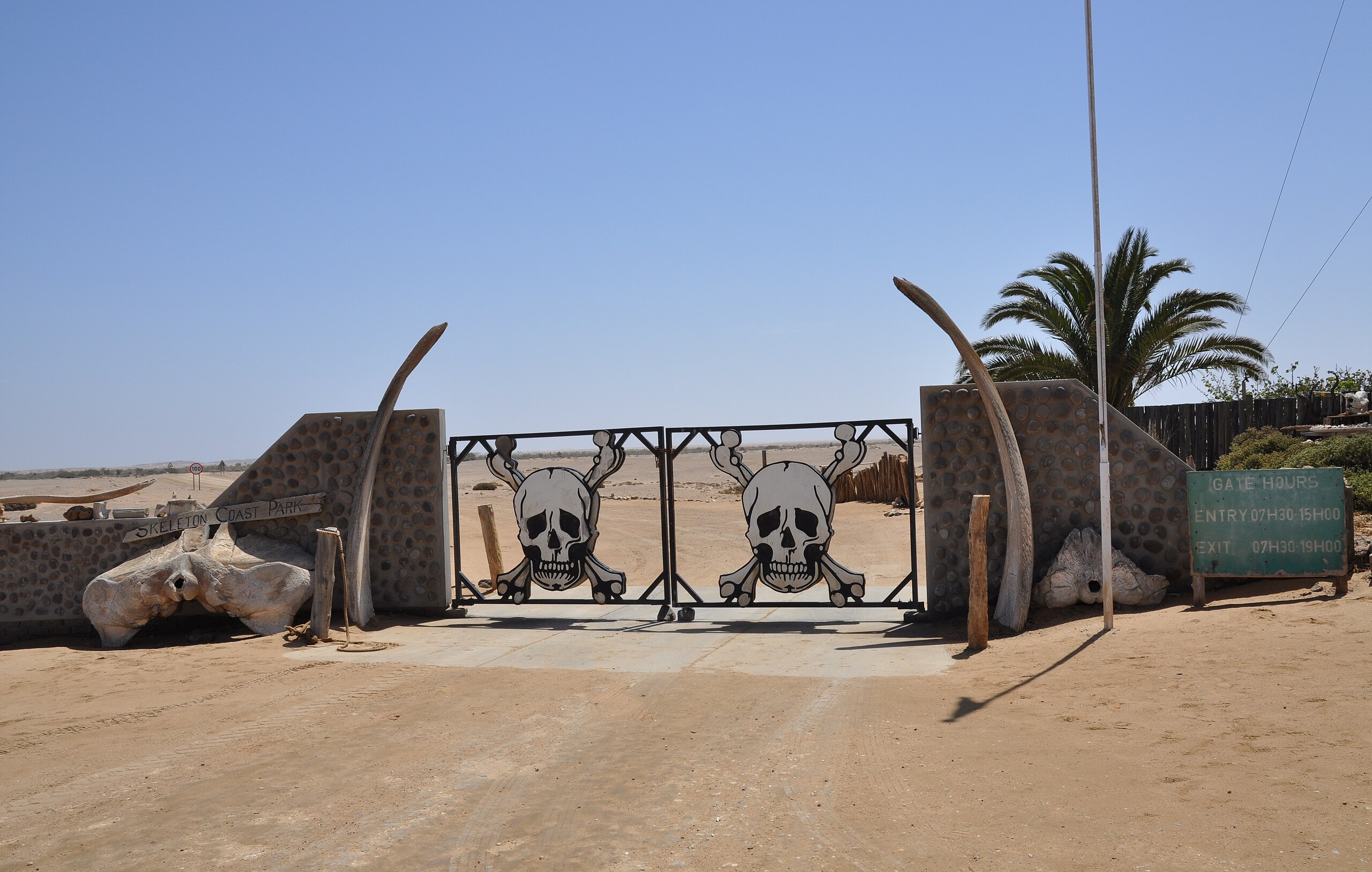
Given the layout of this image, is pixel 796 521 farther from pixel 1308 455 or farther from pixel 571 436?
pixel 1308 455

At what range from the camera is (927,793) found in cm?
553

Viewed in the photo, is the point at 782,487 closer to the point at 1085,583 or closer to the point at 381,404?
the point at 1085,583

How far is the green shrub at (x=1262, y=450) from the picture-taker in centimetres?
1499

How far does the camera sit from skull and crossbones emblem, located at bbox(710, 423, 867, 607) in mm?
11617

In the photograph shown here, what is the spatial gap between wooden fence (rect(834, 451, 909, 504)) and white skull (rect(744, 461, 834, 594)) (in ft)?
55.7

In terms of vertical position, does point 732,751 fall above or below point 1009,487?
below

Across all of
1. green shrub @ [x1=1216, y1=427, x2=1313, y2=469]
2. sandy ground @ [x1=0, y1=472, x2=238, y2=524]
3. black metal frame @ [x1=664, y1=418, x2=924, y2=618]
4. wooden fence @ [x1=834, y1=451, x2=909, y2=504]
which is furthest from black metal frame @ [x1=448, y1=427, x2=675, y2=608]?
wooden fence @ [x1=834, y1=451, x2=909, y2=504]

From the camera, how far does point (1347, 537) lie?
9211 mm

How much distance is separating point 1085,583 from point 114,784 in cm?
883

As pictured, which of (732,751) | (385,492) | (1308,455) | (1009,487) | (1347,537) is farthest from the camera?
(1308,455)

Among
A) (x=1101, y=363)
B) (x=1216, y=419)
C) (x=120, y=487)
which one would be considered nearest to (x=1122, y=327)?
(x=1216, y=419)

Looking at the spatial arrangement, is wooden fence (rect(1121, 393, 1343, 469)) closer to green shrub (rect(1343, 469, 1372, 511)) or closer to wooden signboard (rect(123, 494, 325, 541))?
green shrub (rect(1343, 469, 1372, 511))

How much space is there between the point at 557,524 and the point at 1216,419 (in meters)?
14.1

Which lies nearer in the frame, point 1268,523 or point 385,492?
point 1268,523
